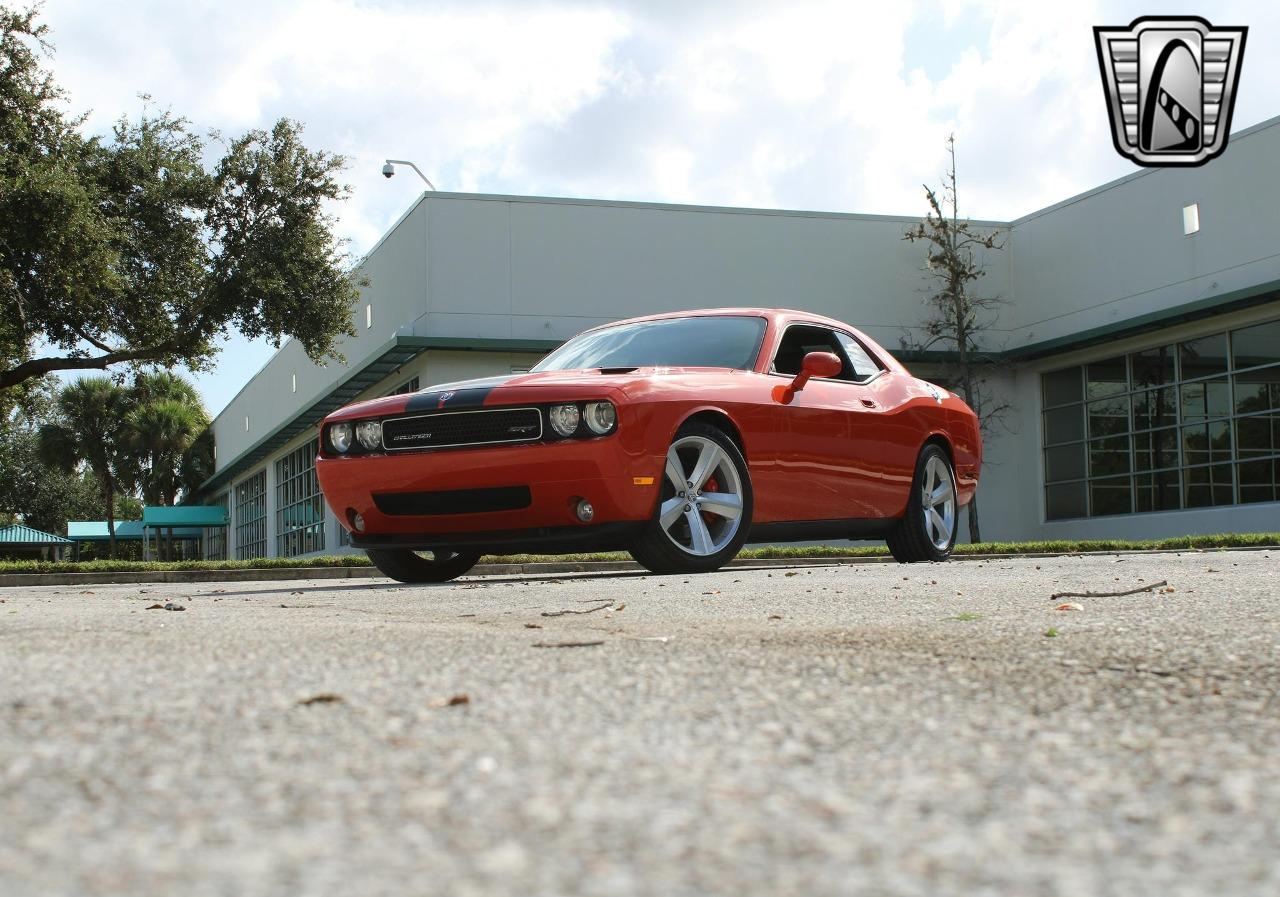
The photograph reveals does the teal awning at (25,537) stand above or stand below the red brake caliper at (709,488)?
below

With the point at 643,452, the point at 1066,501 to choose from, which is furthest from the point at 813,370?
the point at 1066,501

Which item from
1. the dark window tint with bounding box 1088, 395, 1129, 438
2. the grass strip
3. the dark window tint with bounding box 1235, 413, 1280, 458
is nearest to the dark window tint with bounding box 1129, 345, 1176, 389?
the dark window tint with bounding box 1088, 395, 1129, 438

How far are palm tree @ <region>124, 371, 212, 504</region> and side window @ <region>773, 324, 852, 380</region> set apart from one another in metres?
48.5

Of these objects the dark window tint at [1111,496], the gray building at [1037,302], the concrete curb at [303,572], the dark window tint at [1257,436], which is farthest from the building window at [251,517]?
the dark window tint at [1257,436]

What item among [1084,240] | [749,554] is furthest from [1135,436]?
[749,554]

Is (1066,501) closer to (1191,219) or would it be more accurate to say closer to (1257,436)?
(1257,436)

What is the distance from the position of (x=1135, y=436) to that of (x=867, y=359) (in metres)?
17.5

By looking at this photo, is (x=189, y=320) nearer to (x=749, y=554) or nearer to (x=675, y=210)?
(x=675, y=210)

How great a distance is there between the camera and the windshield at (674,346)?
8000 millimetres

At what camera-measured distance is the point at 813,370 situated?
786 centimetres

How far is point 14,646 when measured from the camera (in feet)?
11.5

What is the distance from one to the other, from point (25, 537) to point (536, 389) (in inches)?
3108

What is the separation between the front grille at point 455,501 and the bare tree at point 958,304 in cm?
2026

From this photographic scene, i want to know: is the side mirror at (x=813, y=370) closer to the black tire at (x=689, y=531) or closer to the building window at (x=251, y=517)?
the black tire at (x=689, y=531)
